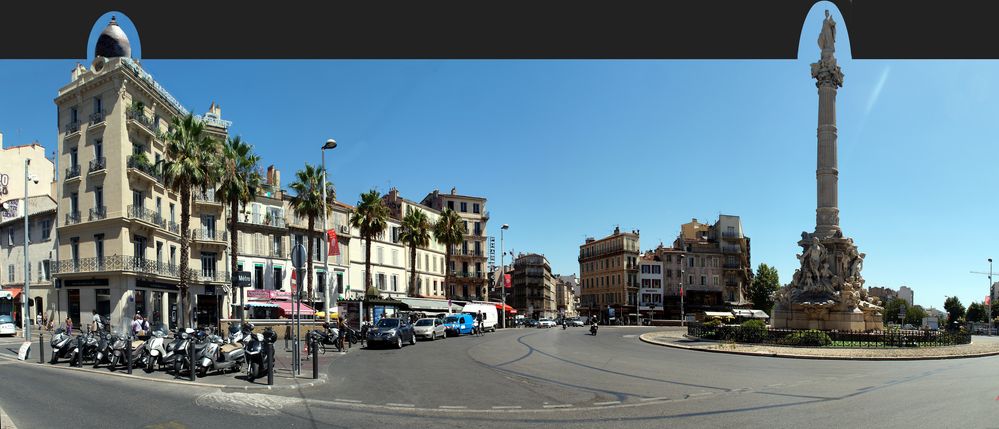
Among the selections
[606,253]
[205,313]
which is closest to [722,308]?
[606,253]

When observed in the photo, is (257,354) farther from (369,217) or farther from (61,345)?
(369,217)

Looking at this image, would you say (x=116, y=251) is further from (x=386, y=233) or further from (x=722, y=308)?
(x=722, y=308)

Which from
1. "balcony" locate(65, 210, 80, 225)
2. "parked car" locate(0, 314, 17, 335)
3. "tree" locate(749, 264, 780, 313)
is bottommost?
"tree" locate(749, 264, 780, 313)

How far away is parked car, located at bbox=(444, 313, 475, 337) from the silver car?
3.07 m

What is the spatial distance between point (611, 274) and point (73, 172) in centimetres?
7746

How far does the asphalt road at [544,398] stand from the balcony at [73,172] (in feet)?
81.6

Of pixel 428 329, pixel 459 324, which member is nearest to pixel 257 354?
pixel 428 329

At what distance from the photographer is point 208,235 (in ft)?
160

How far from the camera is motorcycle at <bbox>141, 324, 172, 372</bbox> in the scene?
1652 cm

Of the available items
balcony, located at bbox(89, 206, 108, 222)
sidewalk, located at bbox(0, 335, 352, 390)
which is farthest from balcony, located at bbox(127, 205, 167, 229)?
sidewalk, located at bbox(0, 335, 352, 390)

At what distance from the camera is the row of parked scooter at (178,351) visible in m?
15.1

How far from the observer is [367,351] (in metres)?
26.9

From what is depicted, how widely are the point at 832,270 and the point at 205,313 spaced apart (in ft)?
140
